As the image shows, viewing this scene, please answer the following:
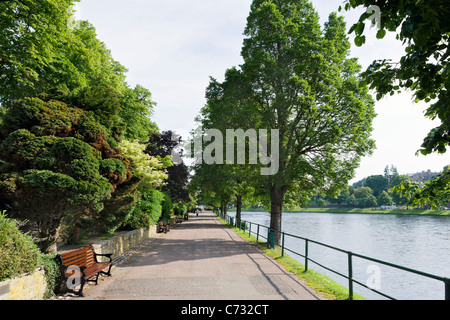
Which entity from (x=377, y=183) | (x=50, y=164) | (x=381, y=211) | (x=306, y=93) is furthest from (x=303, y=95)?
(x=377, y=183)

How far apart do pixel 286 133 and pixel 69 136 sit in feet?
38.7

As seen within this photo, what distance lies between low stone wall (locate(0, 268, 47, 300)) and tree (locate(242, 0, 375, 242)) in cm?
1213

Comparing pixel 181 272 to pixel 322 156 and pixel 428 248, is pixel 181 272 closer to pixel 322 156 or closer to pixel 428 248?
pixel 322 156

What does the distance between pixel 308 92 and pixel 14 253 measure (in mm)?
13678

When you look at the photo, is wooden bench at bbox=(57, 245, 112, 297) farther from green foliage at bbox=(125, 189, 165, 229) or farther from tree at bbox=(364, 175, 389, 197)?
tree at bbox=(364, 175, 389, 197)

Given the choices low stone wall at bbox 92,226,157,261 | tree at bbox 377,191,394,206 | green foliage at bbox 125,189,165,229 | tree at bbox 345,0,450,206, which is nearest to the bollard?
low stone wall at bbox 92,226,157,261

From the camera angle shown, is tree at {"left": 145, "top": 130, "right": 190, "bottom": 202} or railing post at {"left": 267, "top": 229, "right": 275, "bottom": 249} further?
tree at {"left": 145, "top": 130, "right": 190, "bottom": 202}

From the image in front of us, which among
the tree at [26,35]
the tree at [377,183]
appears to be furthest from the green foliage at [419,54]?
the tree at [377,183]

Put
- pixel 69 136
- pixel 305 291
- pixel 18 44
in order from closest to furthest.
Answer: pixel 305 291
pixel 69 136
pixel 18 44

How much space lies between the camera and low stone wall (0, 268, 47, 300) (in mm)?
4770

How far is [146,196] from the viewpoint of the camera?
19.7m

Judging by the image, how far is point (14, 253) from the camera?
5.31 meters

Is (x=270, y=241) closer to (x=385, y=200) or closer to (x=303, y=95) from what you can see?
(x=303, y=95)
